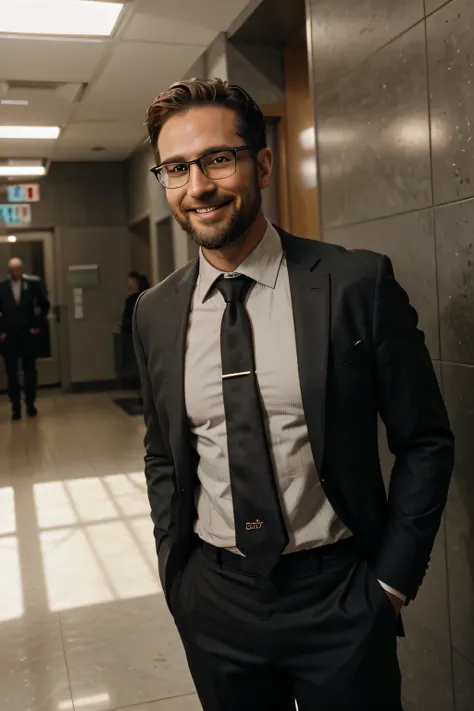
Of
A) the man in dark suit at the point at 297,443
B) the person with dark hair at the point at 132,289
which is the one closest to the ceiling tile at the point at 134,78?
the person with dark hair at the point at 132,289

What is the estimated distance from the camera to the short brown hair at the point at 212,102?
1217 millimetres

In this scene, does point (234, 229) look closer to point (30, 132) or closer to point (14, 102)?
point (14, 102)

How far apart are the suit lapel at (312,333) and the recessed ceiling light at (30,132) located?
6.71 m

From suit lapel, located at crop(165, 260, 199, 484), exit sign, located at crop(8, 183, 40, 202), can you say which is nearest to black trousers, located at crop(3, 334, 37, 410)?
exit sign, located at crop(8, 183, 40, 202)

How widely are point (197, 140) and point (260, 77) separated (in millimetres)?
3367

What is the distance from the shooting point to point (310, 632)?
1204 millimetres

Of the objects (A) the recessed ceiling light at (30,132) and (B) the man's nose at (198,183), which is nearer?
(B) the man's nose at (198,183)

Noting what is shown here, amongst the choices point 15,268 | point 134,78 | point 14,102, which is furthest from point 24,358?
point 134,78

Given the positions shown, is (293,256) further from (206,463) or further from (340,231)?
(340,231)

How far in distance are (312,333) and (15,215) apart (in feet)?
30.2

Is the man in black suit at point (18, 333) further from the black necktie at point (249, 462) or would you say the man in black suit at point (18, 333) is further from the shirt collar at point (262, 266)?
the black necktie at point (249, 462)

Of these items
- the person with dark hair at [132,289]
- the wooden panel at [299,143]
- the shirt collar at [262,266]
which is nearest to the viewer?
the shirt collar at [262,266]

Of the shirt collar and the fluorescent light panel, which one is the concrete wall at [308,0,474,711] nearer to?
the shirt collar

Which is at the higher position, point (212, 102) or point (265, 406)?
point (212, 102)
